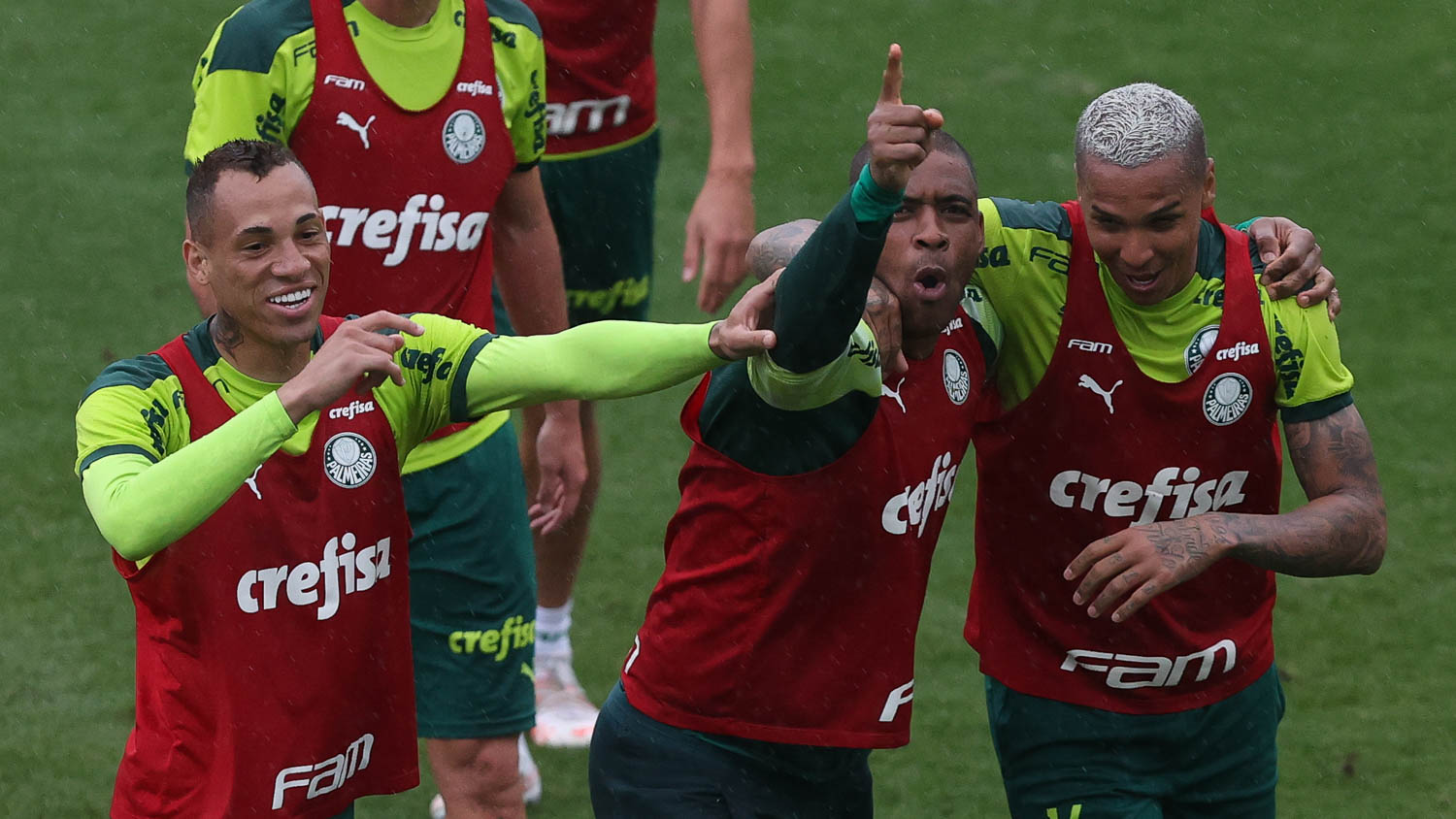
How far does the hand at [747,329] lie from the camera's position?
4387mm

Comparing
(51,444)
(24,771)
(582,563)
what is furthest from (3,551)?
(582,563)

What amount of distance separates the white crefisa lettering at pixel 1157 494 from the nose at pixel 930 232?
814mm

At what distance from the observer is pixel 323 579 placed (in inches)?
187

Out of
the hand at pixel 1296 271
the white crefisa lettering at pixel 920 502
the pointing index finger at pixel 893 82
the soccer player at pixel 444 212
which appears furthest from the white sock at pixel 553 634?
the pointing index finger at pixel 893 82

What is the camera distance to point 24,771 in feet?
23.7

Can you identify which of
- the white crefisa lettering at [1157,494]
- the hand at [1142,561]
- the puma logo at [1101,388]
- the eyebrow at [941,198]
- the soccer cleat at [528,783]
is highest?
the eyebrow at [941,198]

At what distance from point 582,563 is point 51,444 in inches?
103

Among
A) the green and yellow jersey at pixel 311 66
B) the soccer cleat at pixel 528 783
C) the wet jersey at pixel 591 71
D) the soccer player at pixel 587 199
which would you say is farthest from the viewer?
the wet jersey at pixel 591 71

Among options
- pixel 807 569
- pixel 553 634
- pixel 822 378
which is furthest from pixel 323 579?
pixel 553 634

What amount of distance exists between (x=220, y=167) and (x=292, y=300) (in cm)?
35

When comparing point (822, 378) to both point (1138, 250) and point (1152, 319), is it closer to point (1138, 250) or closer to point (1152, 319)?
point (1138, 250)

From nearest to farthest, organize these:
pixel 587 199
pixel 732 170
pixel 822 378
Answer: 1. pixel 822 378
2. pixel 732 170
3. pixel 587 199

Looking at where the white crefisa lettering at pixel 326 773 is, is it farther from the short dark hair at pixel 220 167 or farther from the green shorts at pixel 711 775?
the short dark hair at pixel 220 167

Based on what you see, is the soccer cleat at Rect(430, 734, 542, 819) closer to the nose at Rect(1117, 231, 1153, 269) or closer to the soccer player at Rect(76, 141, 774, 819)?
the soccer player at Rect(76, 141, 774, 819)
